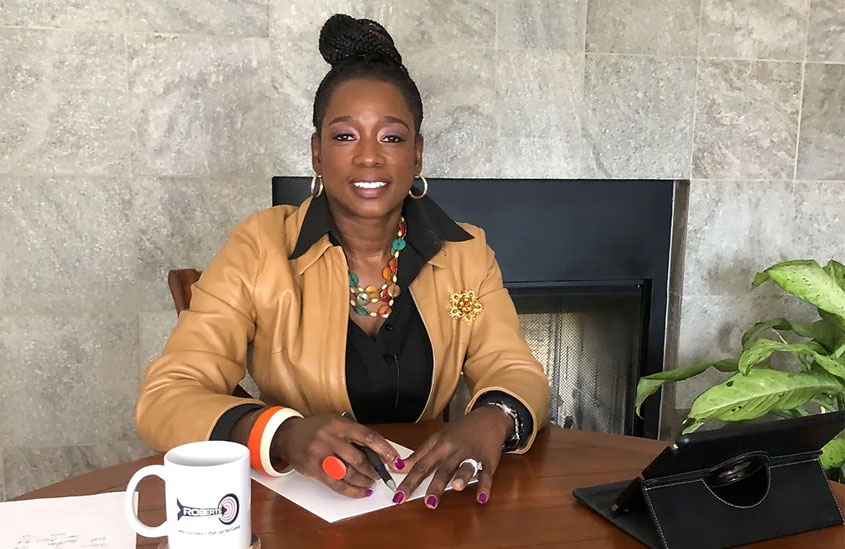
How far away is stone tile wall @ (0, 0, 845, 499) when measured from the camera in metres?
1.83

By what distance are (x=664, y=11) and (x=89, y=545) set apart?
1947 millimetres

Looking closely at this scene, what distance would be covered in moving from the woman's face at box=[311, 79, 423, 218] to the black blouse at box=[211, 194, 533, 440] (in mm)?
79

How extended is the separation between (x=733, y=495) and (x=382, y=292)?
2.33ft

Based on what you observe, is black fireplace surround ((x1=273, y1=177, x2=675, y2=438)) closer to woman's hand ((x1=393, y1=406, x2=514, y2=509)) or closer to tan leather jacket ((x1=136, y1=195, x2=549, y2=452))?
tan leather jacket ((x1=136, y1=195, x2=549, y2=452))

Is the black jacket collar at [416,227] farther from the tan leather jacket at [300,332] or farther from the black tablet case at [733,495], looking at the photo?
the black tablet case at [733,495]

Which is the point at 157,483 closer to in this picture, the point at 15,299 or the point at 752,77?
the point at 15,299

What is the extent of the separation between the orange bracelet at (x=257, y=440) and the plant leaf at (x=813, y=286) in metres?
1.26

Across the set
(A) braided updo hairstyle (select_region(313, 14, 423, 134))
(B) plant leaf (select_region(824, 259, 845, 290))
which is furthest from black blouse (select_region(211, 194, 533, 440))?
(B) plant leaf (select_region(824, 259, 845, 290))

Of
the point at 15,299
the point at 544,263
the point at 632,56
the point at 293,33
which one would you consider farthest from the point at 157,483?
the point at 632,56

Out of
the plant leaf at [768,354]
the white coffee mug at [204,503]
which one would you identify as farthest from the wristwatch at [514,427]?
the plant leaf at [768,354]

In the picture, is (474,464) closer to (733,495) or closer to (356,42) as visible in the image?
(733,495)

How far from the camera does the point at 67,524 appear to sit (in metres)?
0.84

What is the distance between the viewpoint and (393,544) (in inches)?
31.8

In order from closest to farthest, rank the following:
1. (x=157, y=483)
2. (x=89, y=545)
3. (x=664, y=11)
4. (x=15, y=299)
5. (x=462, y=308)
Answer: (x=89, y=545) < (x=157, y=483) < (x=462, y=308) < (x=15, y=299) < (x=664, y=11)
